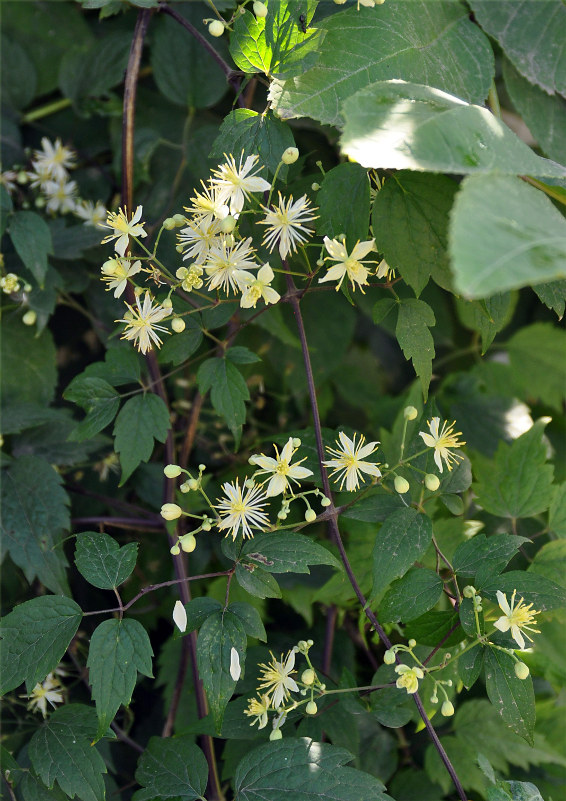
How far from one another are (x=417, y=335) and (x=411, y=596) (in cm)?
29

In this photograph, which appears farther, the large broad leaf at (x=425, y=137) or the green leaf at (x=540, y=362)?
the green leaf at (x=540, y=362)

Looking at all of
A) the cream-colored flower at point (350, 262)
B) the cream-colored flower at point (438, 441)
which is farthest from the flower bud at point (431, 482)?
the cream-colored flower at point (350, 262)

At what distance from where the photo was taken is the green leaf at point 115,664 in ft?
2.27

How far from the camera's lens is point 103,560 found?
771 millimetres

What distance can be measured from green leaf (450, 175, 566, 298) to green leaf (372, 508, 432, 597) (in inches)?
12.6

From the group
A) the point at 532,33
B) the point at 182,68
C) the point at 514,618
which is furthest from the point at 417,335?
the point at 182,68

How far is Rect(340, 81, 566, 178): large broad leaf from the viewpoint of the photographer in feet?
2.02

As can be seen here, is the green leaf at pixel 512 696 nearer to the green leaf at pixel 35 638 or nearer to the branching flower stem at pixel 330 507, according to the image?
the branching flower stem at pixel 330 507

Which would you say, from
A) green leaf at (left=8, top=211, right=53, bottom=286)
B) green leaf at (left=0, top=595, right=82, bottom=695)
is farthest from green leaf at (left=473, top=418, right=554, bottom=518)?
green leaf at (left=8, top=211, right=53, bottom=286)

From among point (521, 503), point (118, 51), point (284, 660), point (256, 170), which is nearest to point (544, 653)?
point (521, 503)

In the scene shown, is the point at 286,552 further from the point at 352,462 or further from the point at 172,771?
the point at 172,771

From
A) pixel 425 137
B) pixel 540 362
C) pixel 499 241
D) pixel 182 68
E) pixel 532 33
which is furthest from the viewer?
pixel 540 362

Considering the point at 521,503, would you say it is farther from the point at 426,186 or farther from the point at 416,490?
the point at 426,186

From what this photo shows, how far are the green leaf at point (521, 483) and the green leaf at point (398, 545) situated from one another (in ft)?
0.87
